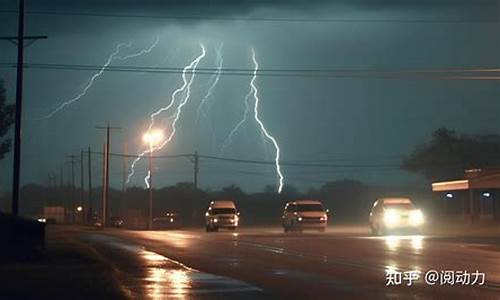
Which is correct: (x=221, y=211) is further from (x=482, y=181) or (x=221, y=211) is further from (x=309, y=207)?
(x=482, y=181)

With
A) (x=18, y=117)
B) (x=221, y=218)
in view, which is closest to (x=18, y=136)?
(x=18, y=117)

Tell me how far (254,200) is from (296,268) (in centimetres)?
9588

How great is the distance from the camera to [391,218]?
47812 millimetres

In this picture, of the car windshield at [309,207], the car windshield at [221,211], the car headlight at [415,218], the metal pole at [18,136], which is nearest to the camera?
the metal pole at [18,136]

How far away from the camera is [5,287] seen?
773 inches

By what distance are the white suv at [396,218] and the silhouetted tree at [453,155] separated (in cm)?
6218

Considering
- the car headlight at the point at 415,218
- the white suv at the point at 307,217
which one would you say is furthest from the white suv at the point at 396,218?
the white suv at the point at 307,217

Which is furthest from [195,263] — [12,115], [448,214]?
[448,214]

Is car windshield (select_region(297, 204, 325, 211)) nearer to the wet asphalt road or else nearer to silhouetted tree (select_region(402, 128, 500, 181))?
the wet asphalt road

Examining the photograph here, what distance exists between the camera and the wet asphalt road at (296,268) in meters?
17.8

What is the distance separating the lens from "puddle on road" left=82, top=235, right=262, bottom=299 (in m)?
17.7

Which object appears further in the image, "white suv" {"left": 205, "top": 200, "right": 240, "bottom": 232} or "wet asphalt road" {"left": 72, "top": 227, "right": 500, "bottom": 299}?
"white suv" {"left": 205, "top": 200, "right": 240, "bottom": 232}

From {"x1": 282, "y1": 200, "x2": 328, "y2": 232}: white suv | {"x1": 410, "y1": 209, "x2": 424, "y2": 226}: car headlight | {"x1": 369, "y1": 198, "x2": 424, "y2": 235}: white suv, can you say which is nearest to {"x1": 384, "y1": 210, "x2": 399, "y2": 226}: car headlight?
{"x1": 369, "y1": 198, "x2": 424, "y2": 235}: white suv

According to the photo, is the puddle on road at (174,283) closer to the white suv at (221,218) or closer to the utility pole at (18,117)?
the utility pole at (18,117)
